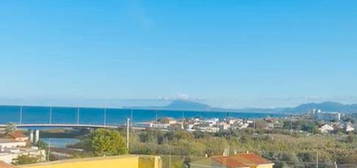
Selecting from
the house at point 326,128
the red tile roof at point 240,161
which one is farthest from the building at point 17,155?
the house at point 326,128

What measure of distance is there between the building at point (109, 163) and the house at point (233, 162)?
95.5 inches

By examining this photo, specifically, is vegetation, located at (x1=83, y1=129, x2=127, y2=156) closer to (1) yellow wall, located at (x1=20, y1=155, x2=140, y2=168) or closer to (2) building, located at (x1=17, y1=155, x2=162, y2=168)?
(2) building, located at (x1=17, y1=155, x2=162, y2=168)

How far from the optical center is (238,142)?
24.2 metres

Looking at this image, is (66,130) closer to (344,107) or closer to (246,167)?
(246,167)

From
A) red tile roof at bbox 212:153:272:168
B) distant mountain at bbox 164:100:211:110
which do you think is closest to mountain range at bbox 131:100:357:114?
distant mountain at bbox 164:100:211:110

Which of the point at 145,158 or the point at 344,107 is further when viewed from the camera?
the point at 344,107

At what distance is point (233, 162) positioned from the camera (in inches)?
426

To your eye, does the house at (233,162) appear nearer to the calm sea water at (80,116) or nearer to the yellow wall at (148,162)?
the yellow wall at (148,162)

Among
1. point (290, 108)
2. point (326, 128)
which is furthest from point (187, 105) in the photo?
point (326, 128)

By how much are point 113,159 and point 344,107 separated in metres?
77.7

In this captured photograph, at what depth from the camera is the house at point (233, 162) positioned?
986cm

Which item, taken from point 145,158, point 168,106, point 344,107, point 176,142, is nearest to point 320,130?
point 176,142

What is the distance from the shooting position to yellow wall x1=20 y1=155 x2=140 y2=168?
20.2 ft

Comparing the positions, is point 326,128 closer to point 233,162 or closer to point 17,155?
point 233,162
